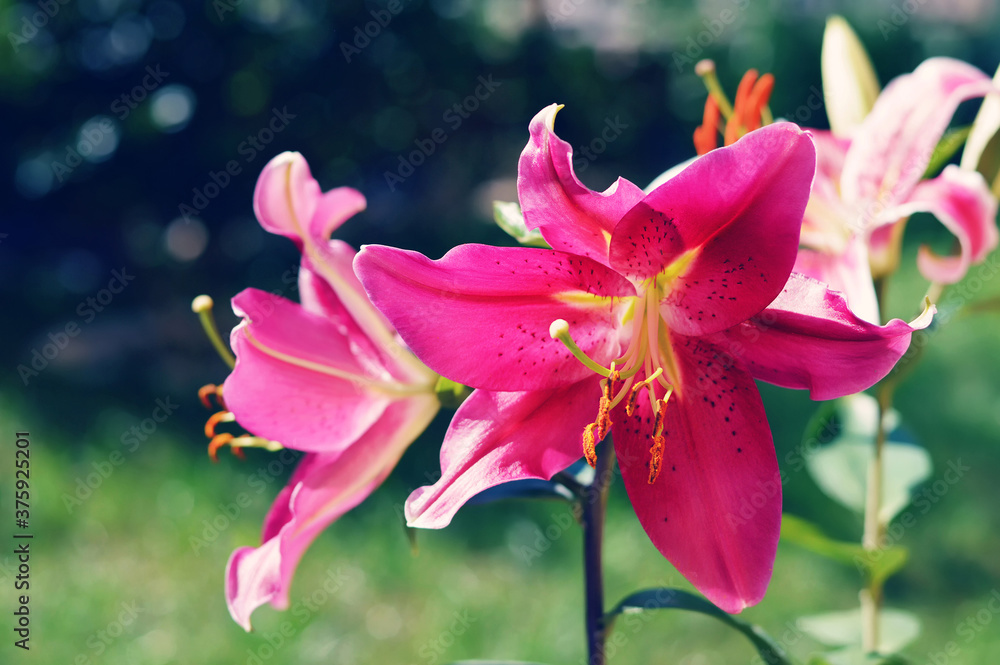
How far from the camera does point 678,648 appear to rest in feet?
→ 7.74

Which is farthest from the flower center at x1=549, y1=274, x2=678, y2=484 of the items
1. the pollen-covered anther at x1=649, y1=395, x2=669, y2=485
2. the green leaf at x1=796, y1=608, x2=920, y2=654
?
the green leaf at x1=796, y1=608, x2=920, y2=654

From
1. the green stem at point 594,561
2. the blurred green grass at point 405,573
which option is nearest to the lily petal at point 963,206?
the green stem at point 594,561

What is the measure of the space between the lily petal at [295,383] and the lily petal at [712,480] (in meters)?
0.24

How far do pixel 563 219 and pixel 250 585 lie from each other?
39 cm

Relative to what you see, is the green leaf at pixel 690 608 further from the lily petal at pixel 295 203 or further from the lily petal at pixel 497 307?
the lily petal at pixel 295 203

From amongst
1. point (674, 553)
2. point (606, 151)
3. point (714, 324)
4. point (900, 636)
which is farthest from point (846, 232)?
point (606, 151)

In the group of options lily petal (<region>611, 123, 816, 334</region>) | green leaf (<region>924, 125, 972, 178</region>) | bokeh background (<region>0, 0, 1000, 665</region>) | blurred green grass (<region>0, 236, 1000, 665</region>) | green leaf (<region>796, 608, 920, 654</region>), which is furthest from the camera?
bokeh background (<region>0, 0, 1000, 665</region>)

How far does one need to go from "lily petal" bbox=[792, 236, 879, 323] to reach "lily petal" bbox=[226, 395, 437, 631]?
1.18ft

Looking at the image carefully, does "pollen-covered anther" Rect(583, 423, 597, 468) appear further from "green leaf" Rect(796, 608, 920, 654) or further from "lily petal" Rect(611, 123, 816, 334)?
"green leaf" Rect(796, 608, 920, 654)

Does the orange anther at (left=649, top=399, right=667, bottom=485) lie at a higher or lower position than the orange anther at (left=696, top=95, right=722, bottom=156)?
lower

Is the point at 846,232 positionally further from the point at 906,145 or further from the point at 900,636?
the point at 900,636

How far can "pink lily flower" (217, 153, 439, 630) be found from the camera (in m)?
0.78

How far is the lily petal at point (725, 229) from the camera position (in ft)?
1.92

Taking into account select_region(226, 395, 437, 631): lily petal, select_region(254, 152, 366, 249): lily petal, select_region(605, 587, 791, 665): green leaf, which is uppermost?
select_region(254, 152, 366, 249): lily petal
